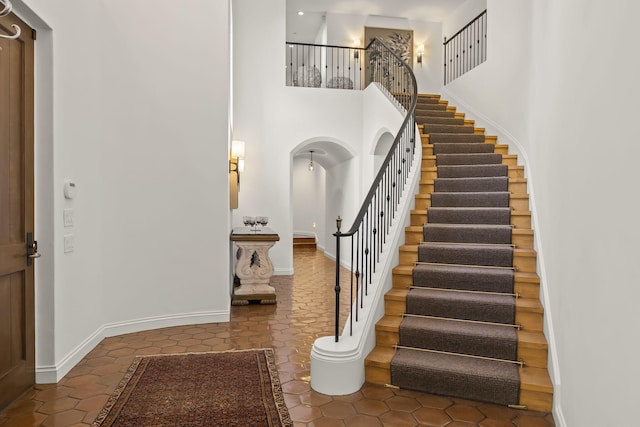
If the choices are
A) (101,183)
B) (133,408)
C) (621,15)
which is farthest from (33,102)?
(621,15)

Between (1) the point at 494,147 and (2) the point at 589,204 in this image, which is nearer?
(2) the point at 589,204

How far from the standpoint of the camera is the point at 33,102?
10.6 feet

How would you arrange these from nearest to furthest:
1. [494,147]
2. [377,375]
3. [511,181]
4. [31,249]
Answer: [31,249] → [377,375] → [511,181] → [494,147]

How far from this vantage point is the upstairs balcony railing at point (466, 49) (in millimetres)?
9086

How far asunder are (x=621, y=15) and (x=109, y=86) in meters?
4.37

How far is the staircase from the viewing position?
3.08 m

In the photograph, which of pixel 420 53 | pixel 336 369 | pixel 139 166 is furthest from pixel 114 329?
pixel 420 53

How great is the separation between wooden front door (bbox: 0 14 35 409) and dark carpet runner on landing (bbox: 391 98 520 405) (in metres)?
2.77

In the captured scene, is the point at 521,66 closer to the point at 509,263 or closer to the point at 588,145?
the point at 509,263

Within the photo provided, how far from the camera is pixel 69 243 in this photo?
3.58m

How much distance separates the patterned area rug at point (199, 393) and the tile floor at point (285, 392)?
12 centimetres

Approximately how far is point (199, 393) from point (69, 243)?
1734 millimetres

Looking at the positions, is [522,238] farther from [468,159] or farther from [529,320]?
[468,159]

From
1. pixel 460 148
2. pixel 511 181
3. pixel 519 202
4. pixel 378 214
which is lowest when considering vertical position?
pixel 378 214
